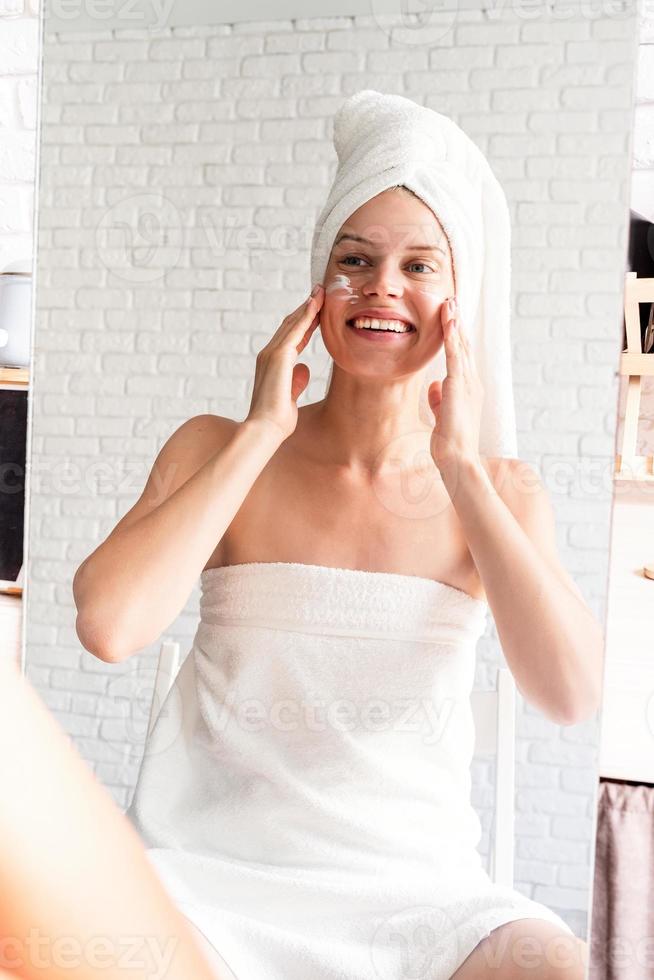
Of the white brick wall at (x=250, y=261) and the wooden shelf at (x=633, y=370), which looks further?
the wooden shelf at (x=633, y=370)

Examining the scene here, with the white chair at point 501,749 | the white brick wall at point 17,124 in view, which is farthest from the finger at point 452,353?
the white brick wall at point 17,124

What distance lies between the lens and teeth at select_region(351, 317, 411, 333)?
76cm

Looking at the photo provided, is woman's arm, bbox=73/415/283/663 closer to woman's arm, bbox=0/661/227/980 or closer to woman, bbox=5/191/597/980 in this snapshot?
woman, bbox=5/191/597/980

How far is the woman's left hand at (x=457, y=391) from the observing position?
75cm

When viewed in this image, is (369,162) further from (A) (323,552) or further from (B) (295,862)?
(B) (295,862)

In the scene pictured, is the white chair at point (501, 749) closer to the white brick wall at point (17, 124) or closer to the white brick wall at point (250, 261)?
→ the white brick wall at point (250, 261)

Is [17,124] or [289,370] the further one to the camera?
[17,124]

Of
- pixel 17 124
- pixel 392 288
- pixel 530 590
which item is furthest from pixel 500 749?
pixel 17 124

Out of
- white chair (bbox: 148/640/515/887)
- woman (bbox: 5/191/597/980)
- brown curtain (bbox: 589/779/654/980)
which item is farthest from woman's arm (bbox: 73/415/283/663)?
brown curtain (bbox: 589/779/654/980)

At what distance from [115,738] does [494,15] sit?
2.30ft

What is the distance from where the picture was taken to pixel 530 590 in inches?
29.2

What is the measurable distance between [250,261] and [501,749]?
452 mm

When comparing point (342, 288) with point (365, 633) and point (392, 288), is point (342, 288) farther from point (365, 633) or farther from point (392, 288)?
point (365, 633)

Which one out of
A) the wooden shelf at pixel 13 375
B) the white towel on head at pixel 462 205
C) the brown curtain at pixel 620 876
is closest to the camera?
the white towel on head at pixel 462 205
